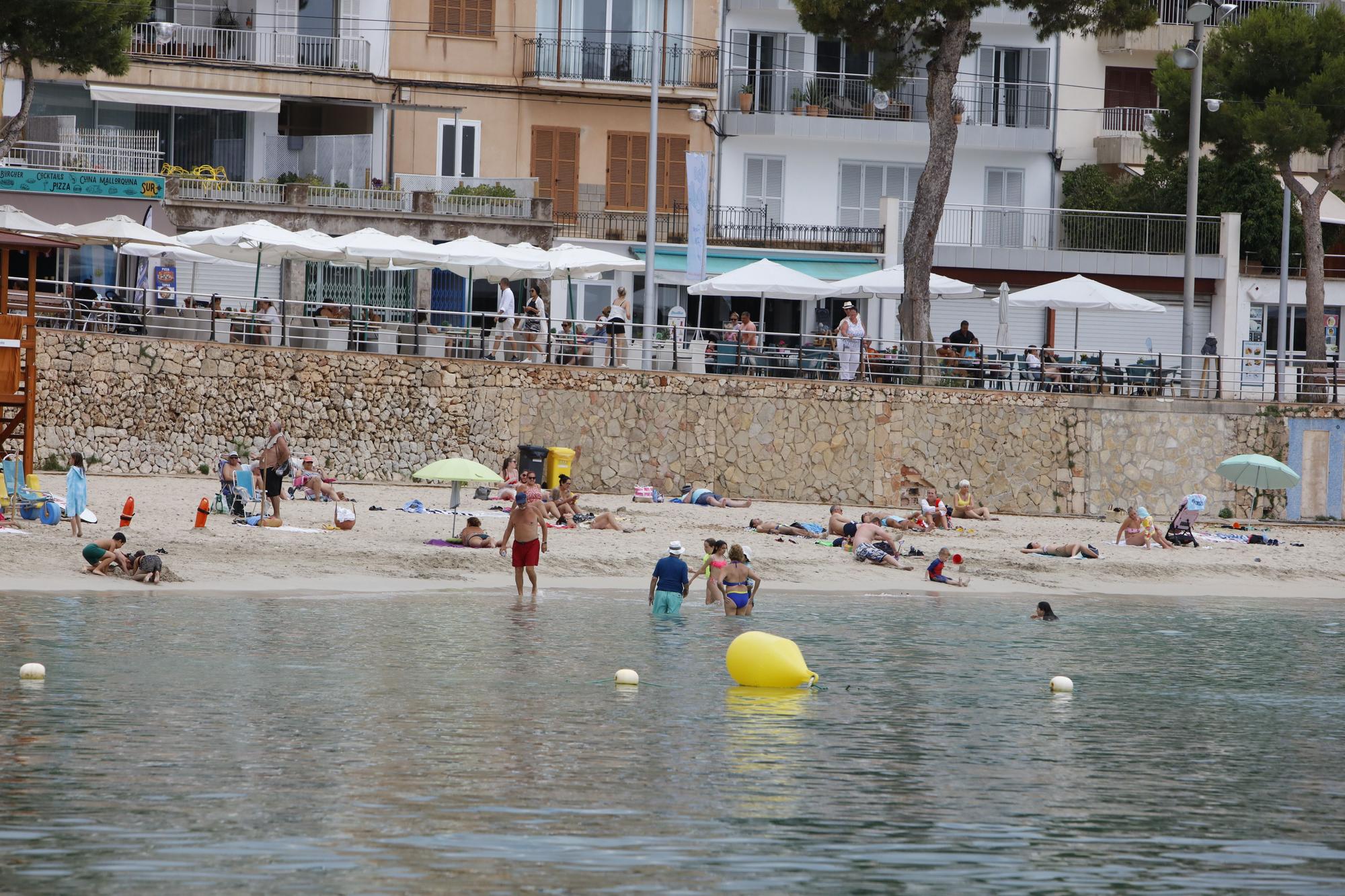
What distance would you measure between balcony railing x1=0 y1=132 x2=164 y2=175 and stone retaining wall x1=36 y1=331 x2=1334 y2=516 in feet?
28.2

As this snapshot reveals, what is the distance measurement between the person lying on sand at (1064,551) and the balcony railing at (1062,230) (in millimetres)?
15194

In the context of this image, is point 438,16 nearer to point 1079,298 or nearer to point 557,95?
point 557,95

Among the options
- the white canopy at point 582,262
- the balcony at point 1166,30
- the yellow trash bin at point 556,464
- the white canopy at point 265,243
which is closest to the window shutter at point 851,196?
the balcony at point 1166,30

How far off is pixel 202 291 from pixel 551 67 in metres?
9.26

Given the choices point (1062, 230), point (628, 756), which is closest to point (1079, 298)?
point (1062, 230)

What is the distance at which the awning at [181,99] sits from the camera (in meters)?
37.9

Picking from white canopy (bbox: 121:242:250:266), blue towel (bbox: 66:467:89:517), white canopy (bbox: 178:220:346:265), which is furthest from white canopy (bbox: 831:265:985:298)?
blue towel (bbox: 66:467:89:517)

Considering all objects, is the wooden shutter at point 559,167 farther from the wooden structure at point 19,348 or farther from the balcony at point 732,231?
the wooden structure at point 19,348

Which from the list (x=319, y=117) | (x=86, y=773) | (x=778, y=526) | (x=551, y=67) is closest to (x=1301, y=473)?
(x=778, y=526)

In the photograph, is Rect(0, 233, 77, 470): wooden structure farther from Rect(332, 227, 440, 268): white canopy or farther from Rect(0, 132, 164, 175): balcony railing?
Rect(0, 132, 164, 175): balcony railing

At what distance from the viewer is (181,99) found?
38.2 metres

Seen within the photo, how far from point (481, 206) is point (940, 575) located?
15795 mm

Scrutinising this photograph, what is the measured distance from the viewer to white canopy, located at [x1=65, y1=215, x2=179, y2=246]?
31.4 meters

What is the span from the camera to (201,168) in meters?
38.0
